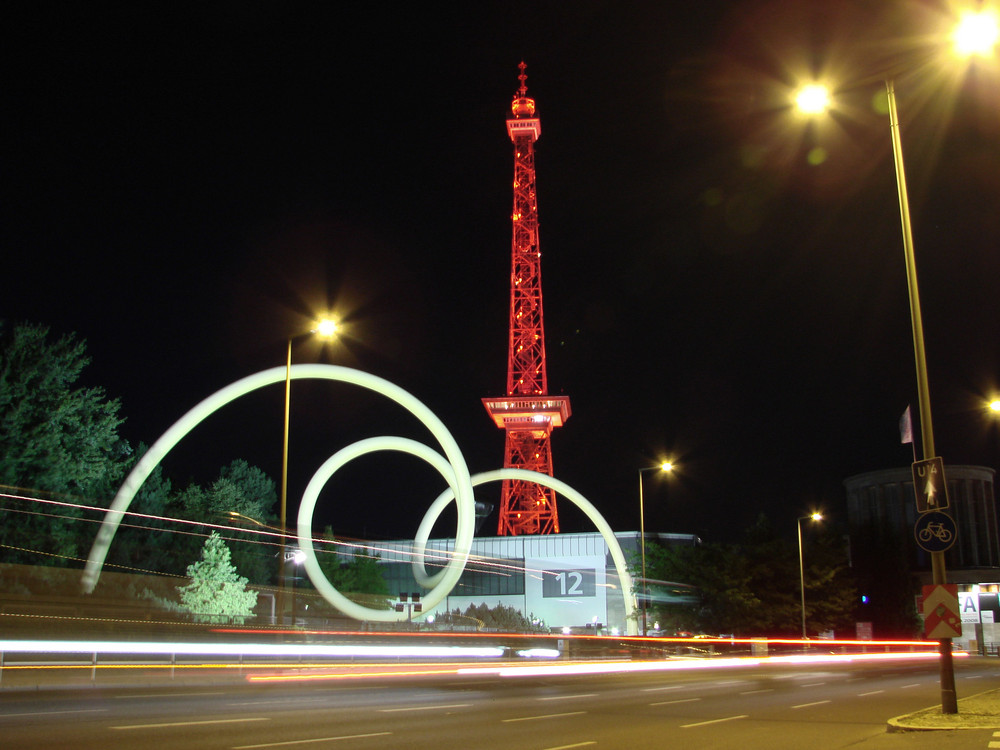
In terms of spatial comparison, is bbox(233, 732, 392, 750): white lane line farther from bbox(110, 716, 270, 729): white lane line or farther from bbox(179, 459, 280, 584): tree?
bbox(179, 459, 280, 584): tree

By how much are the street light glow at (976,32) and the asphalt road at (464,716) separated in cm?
999

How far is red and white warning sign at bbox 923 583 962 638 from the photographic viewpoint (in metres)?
14.7

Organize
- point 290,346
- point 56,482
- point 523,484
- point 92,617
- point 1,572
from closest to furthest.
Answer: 1. point 290,346
2. point 92,617
3. point 1,572
4. point 56,482
5. point 523,484

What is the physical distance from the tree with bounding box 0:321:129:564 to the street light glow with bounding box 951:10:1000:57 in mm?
38956

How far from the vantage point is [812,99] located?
1541 centimetres

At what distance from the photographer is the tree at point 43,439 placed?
41406 mm

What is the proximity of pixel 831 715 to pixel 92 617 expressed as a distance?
2878 cm

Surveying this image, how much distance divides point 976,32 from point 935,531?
7827 millimetres

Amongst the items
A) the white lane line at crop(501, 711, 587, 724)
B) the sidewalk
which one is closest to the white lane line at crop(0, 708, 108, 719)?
the white lane line at crop(501, 711, 587, 724)

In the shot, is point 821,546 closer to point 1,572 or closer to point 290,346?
point 290,346

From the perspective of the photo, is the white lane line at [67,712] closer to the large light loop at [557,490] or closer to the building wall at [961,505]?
the large light loop at [557,490]

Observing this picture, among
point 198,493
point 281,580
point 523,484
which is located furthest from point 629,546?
point 281,580

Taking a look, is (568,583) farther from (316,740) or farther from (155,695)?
(316,740)

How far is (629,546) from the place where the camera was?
77.9 m
